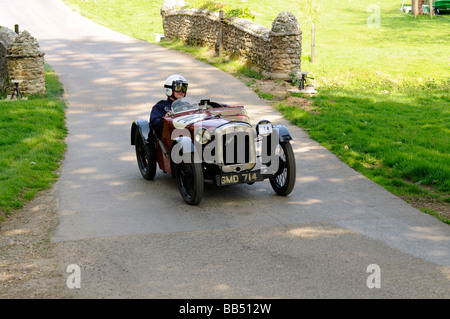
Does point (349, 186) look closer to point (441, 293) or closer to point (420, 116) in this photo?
point (441, 293)

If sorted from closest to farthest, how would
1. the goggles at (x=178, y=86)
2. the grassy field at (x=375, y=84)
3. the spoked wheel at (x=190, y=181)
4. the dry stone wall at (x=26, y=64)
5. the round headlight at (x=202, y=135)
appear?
the spoked wheel at (x=190, y=181) < the round headlight at (x=202, y=135) < the goggles at (x=178, y=86) < the grassy field at (x=375, y=84) < the dry stone wall at (x=26, y=64)

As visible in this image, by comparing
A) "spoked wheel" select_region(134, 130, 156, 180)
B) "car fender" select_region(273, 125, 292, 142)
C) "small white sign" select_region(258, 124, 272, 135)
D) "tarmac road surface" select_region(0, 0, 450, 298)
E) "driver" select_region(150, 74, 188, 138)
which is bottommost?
"tarmac road surface" select_region(0, 0, 450, 298)

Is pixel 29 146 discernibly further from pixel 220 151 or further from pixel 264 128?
pixel 264 128

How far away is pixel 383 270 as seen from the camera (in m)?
6.02

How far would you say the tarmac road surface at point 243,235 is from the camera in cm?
572

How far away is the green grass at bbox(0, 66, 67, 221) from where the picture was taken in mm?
9156

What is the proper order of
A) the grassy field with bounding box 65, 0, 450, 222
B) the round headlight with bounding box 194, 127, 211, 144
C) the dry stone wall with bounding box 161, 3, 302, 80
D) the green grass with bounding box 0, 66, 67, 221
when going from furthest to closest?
1. the dry stone wall with bounding box 161, 3, 302, 80
2. the grassy field with bounding box 65, 0, 450, 222
3. the green grass with bounding box 0, 66, 67, 221
4. the round headlight with bounding box 194, 127, 211, 144

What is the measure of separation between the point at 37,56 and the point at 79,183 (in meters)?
8.92

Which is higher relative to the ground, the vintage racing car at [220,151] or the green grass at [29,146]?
the vintage racing car at [220,151]

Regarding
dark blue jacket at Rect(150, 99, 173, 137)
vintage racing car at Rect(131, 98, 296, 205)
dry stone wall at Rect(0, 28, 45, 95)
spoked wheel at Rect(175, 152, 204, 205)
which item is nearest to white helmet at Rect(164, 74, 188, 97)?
dark blue jacket at Rect(150, 99, 173, 137)

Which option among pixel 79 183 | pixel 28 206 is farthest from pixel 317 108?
pixel 28 206

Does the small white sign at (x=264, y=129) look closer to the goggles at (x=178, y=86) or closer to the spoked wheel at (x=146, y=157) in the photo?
the goggles at (x=178, y=86)

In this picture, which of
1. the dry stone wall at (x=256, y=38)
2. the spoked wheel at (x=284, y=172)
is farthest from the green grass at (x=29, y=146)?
the dry stone wall at (x=256, y=38)

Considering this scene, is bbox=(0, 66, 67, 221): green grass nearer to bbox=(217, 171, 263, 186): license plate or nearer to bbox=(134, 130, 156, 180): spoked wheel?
bbox=(134, 130, 156, 180): spoked wheel
